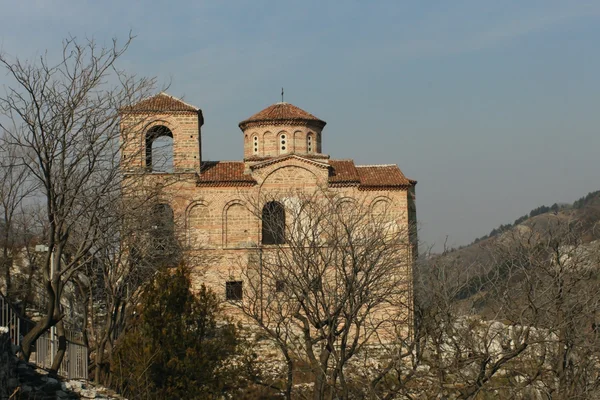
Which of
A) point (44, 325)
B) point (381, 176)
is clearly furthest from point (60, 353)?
point (381, 176)

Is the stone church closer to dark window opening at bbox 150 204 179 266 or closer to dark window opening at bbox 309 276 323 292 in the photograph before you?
dark window opening at bbox 150 204 179 266

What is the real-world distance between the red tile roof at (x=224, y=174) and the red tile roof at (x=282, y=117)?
1735mm

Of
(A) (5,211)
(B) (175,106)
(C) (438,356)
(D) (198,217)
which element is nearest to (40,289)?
(A) (5,211)

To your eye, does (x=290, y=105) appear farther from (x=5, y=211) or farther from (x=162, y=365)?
(x=162, y=365)

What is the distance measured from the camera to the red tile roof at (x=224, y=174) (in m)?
27.4

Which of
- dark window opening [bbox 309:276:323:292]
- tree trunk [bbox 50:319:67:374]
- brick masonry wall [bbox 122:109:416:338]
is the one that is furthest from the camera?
brick masonry wall [bbox 122:109:416:338]

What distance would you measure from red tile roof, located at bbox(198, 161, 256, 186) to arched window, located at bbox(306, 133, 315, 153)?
247cm

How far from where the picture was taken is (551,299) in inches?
584

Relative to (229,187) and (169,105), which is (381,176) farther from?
(169,105)

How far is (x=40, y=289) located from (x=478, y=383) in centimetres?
1806

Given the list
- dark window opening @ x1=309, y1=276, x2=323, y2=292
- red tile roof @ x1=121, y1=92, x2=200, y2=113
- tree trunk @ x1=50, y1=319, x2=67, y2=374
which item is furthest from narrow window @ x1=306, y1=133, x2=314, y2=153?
tree trunk @ x1=50, y1=319, x2=67, y2=374

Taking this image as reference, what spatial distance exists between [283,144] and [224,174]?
2.59 meters

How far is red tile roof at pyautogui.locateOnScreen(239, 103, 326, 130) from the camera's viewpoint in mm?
28875

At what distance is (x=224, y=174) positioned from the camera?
27688 mm
